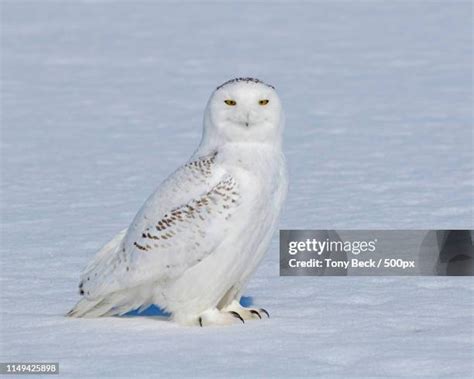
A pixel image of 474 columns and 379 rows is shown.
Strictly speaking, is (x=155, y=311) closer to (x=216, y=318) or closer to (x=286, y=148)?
(x=216, y=318)

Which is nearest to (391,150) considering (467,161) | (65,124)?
(467,161)

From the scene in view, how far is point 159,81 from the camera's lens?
1393 cm

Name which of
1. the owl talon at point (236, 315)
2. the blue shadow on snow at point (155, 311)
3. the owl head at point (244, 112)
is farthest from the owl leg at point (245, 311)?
the owl head at point (244, 112)

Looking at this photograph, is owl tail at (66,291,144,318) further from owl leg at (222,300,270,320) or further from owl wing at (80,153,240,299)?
owl leg at (222,300,270,320)

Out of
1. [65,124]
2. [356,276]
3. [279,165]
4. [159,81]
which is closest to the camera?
[279,165]

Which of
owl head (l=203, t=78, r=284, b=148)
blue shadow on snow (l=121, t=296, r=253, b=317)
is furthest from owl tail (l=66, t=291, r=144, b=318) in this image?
owl head (l=203, t=78, r=284, b=148)

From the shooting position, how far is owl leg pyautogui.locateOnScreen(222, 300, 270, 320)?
5484 mm

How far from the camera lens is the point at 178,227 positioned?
17.1ft

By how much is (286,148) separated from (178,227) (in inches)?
206

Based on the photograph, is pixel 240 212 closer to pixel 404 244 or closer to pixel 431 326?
pixel 431 326

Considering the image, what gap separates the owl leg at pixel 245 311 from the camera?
5.48 m

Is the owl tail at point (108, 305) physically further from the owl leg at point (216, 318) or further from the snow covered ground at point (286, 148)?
the owl leg at point (216, 318)

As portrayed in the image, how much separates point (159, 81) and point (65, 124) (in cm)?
246

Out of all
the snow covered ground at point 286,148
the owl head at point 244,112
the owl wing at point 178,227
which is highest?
the owl head at point 244,112
